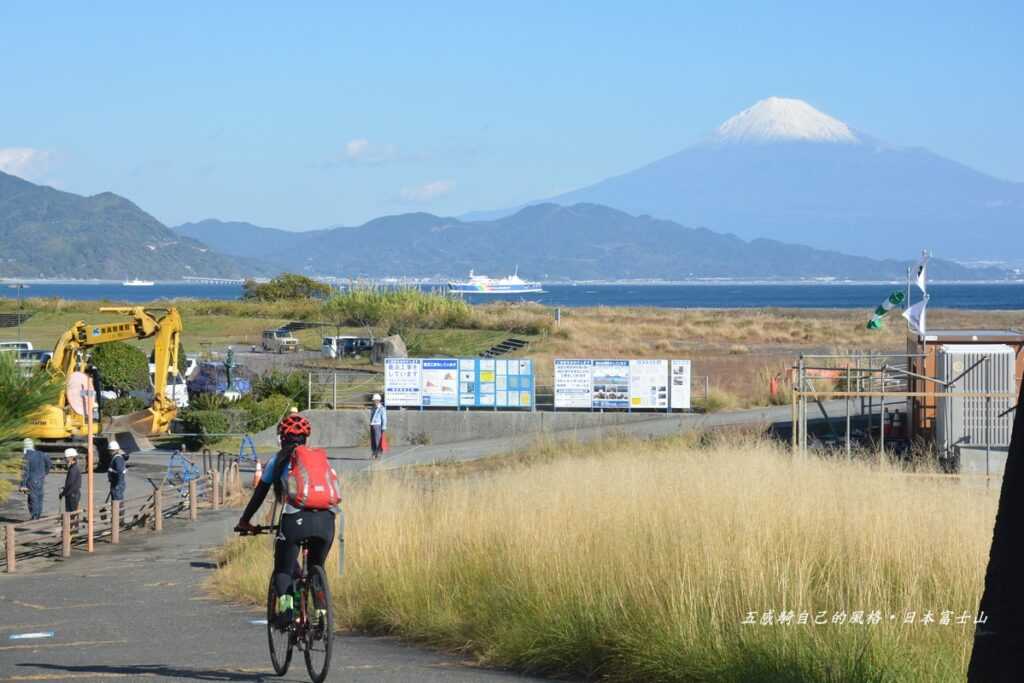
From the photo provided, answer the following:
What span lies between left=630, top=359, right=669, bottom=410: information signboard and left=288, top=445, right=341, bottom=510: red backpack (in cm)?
2872

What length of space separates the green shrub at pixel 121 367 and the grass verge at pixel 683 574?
31.7 meters

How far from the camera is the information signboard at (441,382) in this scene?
37.3m

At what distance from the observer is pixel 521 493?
13.4 meters

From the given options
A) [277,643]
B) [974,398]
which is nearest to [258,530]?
[277,643]

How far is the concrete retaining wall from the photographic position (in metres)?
36.4

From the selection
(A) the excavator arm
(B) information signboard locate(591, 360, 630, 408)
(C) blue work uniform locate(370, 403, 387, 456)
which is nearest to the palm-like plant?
(A) the excavator arm

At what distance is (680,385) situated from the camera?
37156mm

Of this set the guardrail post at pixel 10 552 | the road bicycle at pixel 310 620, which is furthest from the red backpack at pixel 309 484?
the guardrail post at pixel 10 552

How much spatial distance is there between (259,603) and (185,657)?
3012 mm

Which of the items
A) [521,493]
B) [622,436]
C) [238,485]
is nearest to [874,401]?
[622,436]

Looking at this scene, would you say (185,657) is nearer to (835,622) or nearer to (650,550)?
(650,550)

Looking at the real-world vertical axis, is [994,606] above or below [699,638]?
above

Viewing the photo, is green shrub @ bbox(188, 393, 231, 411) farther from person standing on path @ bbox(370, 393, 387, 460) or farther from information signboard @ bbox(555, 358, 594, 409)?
information signboard @ bbox(555, 358, 594, 409)

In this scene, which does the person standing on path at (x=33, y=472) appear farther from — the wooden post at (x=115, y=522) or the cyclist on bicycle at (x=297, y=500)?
the cyclist on bicycle at (x=297, y=500)
